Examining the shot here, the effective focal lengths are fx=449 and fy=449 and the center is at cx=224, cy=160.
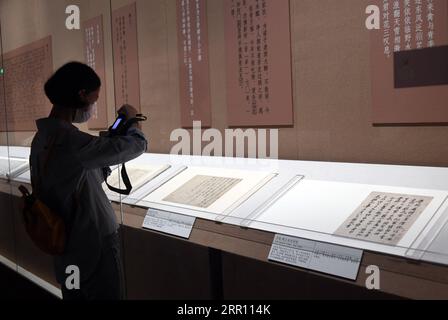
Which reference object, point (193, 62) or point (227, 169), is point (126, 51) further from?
point (227, 169)

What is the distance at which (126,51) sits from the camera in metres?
2.27

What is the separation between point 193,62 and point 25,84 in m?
1.01

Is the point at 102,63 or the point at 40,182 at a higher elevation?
the point at 102,63

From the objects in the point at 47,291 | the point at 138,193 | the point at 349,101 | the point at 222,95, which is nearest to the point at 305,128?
the point at 349,101

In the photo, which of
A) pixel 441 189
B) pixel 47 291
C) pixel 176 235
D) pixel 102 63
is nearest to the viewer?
pixel 441 189

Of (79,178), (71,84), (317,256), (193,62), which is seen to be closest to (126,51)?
(193,62)

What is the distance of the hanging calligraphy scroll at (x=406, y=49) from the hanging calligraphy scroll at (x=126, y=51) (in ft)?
3.91

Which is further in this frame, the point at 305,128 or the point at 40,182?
the point at 305,128

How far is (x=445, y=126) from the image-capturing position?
1437mm

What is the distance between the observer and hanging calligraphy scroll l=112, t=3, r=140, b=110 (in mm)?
2260

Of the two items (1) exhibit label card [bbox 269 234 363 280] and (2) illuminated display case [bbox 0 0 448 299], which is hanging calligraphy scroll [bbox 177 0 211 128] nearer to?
(2) illuminated display case [bbox 0 0 448 299]

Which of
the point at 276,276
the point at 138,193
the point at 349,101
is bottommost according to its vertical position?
the point at 276,276

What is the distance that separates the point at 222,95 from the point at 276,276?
2.83 feet

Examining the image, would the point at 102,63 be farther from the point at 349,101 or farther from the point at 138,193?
the point at 349,101
